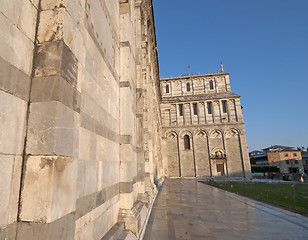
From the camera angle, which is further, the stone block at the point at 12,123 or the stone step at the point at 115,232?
the stone step at the point at 115,232

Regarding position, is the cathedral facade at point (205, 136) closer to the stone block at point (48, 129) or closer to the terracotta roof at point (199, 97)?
the terracotta roof at point (199, 97)

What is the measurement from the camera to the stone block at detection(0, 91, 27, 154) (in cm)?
140

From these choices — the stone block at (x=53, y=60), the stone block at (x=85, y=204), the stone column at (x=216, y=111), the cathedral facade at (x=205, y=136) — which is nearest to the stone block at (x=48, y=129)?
the stone block at (x=53, y=60)

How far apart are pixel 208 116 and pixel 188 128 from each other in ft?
13.3

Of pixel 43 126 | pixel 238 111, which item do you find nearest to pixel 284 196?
pixel 43 126

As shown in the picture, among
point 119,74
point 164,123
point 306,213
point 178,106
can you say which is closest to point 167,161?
point 164,123

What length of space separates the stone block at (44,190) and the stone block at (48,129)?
0.07 meters

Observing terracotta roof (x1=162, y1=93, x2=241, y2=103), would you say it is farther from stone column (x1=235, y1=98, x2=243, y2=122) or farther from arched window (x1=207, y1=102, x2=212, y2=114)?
stone column (x1=235, y1=98, x2=243, y2=122)

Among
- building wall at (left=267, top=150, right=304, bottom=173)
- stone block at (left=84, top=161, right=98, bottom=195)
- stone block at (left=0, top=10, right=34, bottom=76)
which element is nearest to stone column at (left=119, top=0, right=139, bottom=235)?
stone block at (left=84, top=161, right=98, bottom=195)

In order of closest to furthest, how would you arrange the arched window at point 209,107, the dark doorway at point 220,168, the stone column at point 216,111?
the dark doorway at point 220,168, the stone column at point 216,111, the arched window at point 209,107

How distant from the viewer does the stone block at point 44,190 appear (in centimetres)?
143

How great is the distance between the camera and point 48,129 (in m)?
1.56

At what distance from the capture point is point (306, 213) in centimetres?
673

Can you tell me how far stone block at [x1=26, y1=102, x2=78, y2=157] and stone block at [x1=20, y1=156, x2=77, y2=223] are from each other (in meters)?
0.07
